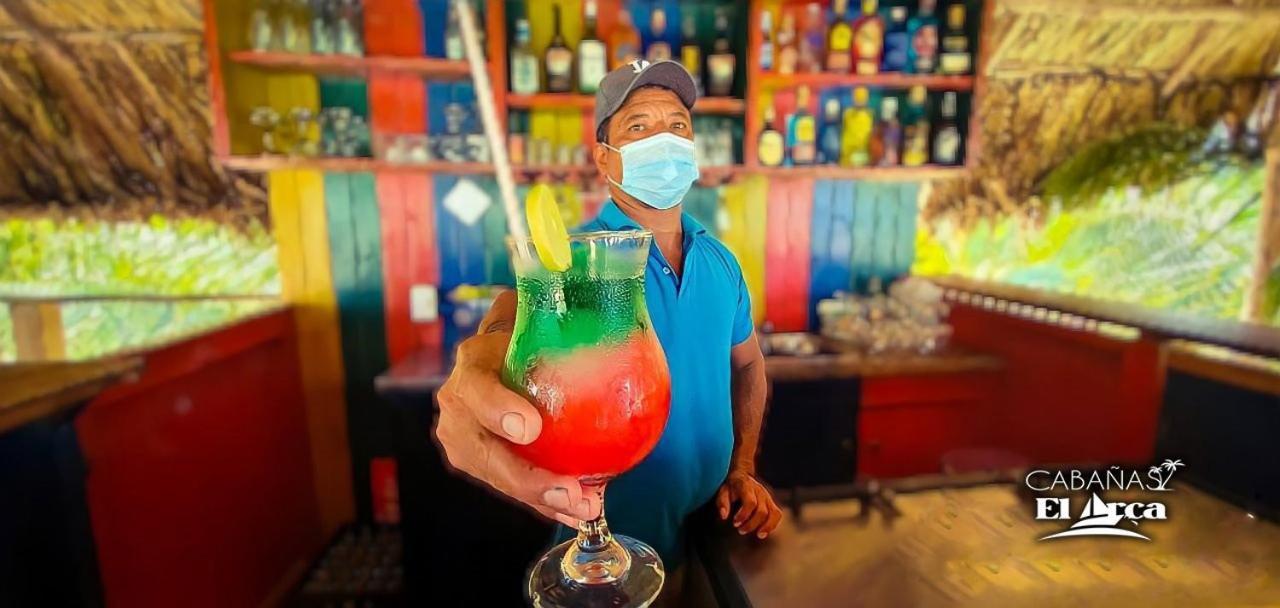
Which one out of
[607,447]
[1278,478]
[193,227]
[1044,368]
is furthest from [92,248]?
[1278,478]

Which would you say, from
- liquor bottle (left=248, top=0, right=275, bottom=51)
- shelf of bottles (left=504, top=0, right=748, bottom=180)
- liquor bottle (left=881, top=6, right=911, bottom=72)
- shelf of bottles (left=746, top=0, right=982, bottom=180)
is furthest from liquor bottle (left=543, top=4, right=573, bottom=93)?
liquor bottle (left=881, top=6, right=911, bottom=72)

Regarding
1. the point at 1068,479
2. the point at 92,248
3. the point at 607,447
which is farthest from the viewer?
Result: the point at 92,248

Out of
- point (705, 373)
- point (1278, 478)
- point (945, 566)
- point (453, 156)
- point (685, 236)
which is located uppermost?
point (453, 156)

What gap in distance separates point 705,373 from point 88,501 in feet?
5.18

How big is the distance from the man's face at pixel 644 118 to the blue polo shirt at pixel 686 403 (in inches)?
4.1

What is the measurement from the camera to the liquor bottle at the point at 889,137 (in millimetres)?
Result: 2420

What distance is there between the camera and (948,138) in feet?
7.88

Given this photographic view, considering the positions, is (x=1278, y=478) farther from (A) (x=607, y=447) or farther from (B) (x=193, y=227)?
(B) (x=193, y=227)

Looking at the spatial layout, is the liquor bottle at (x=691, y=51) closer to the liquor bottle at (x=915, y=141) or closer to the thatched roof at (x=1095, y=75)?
the liquor bottle at (x=915, y=141)

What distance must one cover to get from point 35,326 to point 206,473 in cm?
138

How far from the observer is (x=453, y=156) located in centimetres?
226

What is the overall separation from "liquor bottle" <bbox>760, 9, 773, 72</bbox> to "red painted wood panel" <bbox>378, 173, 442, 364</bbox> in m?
1.34

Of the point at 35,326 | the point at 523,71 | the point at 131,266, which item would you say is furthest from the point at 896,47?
the point at 35,326

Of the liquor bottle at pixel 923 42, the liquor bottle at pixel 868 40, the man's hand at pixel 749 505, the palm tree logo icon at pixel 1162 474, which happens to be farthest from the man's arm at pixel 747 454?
the liquor bottle at pixel 923 42
